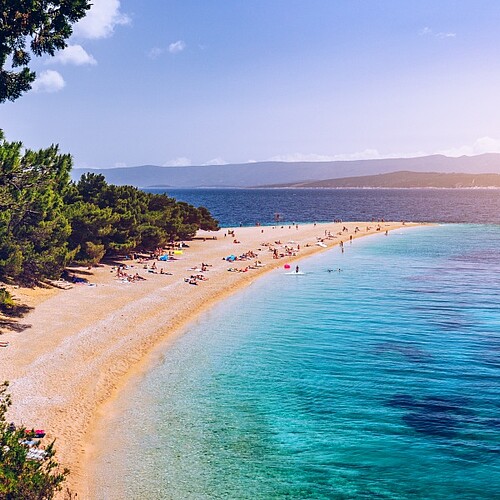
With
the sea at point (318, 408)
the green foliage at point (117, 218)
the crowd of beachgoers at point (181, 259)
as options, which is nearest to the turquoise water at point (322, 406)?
the sea at point (318, 408)

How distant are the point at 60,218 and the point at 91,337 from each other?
13496 mm

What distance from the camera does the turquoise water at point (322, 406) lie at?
1513 centimetres

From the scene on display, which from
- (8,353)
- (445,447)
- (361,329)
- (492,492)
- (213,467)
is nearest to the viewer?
(492,492)

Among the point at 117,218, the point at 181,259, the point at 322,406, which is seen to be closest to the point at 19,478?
the point at 322,406

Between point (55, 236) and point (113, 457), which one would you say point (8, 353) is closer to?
point (113, 457)

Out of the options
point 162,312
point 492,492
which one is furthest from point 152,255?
point 492,492

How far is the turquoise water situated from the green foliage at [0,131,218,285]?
12.3m

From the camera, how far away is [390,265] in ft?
192

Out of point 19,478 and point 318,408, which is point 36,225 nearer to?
point 318,408

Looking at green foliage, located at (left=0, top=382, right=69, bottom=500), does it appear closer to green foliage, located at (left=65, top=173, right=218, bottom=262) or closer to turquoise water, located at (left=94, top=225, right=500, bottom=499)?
turquoise water, located at (left=94, top=225, right=500, bottom=499)

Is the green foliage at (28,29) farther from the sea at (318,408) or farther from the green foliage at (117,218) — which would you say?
the green foliage at (117,218)

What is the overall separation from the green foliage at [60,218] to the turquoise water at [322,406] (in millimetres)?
12268

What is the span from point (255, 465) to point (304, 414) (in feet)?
13.8

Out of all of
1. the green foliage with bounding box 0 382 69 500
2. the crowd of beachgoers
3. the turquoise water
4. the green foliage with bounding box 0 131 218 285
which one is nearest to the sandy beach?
the crowd of beachgoers
